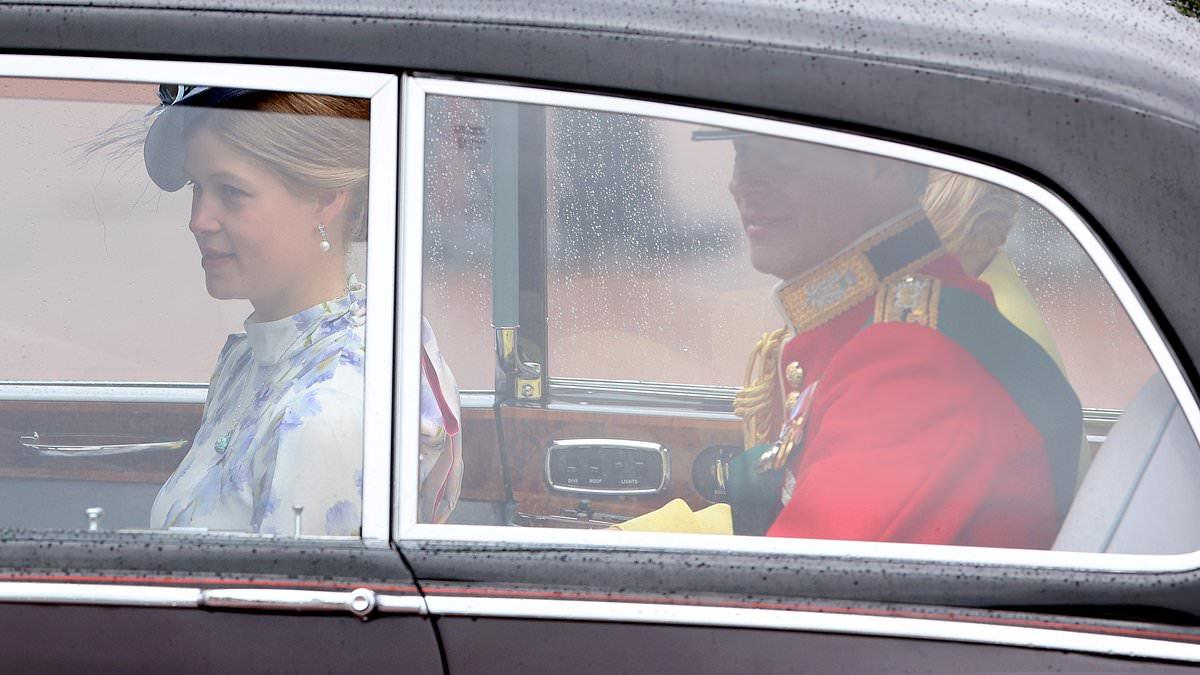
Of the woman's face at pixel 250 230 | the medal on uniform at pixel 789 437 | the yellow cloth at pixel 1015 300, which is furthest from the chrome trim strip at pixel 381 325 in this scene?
the yellow cloth at pixel 1015 300

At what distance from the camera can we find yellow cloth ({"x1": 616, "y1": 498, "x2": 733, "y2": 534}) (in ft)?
5.20

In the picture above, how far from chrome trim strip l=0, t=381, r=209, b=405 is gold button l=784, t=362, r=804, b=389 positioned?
1.20 meters

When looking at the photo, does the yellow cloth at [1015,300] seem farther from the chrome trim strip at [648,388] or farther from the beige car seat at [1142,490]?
the chrome trim strip at [648,388]

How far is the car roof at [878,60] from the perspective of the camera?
1425 mm

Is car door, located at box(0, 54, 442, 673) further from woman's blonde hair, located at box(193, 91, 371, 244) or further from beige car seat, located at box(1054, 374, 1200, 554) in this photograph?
beige car seat, located at box(1054, 374, 1200, 554)

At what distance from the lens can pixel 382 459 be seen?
1532mm

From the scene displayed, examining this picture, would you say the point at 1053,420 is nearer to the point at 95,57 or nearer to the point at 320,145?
the point at 320,145

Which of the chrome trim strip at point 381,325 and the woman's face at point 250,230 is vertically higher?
the woman's face at point 250,230

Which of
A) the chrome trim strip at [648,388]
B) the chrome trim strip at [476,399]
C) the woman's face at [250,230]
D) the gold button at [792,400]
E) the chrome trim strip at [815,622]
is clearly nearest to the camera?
the chrome trim strip at [815,622]

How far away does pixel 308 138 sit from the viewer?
64.9 inches

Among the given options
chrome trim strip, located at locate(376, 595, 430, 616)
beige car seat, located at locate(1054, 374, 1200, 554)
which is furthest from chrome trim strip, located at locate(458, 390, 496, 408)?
beige car seat, located at locate(1054, 374, 1200, 554)

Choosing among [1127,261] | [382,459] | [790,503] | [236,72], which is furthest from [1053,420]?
[236,72]

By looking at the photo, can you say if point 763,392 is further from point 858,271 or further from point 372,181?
point 372,181

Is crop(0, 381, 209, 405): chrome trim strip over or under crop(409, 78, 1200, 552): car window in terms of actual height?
over
